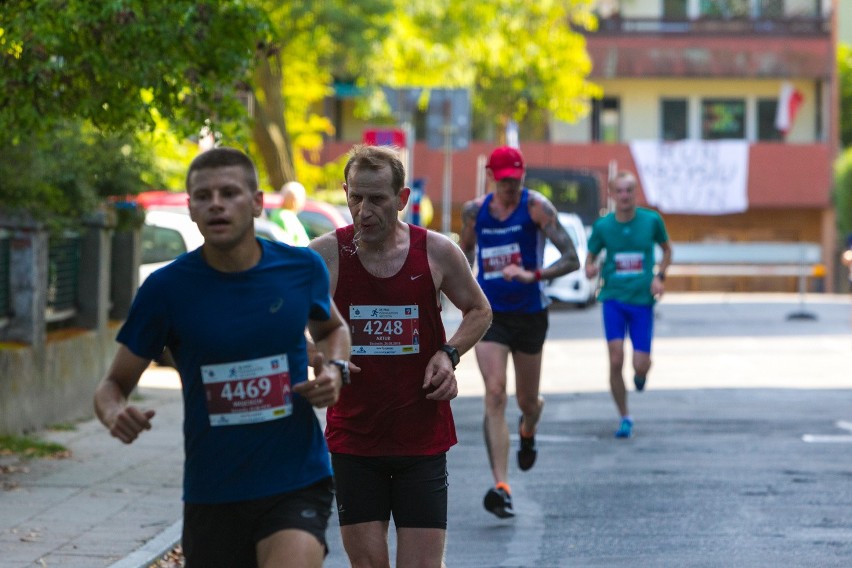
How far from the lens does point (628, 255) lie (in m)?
13.9

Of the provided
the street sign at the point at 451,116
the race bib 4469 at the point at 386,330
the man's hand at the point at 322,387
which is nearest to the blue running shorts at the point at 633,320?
the race bib 4469 at the point at 386,330

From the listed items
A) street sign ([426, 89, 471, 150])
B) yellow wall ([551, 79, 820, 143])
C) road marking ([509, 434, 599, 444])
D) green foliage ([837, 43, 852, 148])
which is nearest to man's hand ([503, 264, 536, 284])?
road marking ([509, 434, 599, 444])

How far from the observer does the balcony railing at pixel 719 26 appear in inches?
2269

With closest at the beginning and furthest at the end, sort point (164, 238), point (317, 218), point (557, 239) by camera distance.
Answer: point (557, 239) < point (164, 238) < point (317, 218)

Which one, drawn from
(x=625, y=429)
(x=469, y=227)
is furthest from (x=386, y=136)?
(x=469, y=227)

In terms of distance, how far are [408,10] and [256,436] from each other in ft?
110

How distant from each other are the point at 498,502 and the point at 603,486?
153 cm

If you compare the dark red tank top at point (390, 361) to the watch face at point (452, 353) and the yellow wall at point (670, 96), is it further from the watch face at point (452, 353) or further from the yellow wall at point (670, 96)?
the yellow wall at point (670, 96)

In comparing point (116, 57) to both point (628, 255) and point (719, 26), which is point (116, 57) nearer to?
point (628, 255)

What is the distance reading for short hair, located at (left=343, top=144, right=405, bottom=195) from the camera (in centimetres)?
620

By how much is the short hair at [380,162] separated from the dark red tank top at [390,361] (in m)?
0.22

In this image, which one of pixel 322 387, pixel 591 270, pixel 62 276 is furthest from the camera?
pixel 62 276

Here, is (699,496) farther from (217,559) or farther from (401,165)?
(217,559)

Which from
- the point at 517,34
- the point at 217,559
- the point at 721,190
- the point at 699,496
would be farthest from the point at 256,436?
the point at 721,190
